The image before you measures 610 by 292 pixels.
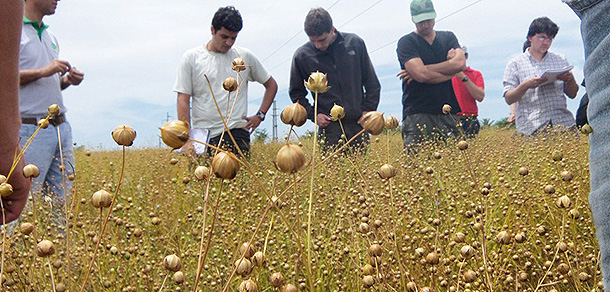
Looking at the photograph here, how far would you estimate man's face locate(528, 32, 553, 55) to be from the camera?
3.85m

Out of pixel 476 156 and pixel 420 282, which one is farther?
pixel 476 156

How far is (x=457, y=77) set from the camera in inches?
158

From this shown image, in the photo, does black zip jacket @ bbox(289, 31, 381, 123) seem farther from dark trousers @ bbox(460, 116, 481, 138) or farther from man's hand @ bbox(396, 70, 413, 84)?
dark trousers @ bbox(460, 116, 481, 138)

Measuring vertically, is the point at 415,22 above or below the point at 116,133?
below

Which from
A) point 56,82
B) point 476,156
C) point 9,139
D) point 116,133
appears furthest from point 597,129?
point 56,82

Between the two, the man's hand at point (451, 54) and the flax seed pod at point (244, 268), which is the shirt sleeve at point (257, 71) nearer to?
the man's hand at point (451, 54)

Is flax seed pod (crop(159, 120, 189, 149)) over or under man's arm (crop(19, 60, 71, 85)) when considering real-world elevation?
over

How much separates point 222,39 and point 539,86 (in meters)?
2.26

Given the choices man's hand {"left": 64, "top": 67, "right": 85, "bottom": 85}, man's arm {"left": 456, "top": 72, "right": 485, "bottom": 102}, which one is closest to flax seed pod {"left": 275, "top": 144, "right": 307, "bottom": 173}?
man's hand {"left": 64, "top": 67, "right": 85, "bottom": 85}

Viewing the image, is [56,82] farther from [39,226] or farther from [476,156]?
[476,156]

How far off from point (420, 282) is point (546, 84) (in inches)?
119

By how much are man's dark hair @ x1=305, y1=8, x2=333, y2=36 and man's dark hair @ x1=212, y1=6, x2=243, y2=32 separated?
0.57m

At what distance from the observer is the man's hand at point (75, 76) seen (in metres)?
2.90

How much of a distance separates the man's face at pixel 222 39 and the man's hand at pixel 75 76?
918 mm
